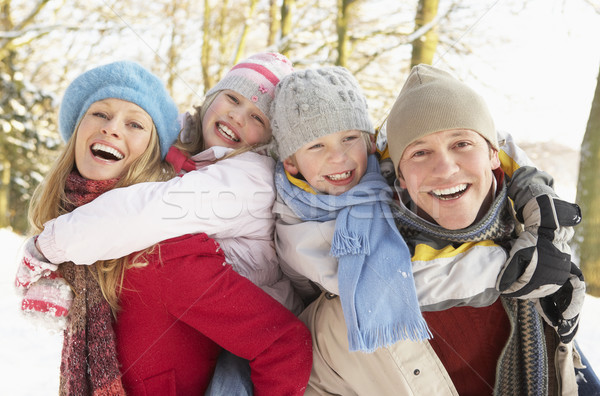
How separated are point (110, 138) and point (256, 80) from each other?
0.75 m

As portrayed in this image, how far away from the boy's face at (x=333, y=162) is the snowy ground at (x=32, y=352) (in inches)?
97.4

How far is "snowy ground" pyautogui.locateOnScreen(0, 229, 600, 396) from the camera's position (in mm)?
3400

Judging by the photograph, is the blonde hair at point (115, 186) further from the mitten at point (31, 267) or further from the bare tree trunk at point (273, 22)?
the bare tree trunk at point (273, 22)

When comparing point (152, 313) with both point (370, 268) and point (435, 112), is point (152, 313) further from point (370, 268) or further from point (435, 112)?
point (435, 112)

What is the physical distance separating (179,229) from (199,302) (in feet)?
0.90

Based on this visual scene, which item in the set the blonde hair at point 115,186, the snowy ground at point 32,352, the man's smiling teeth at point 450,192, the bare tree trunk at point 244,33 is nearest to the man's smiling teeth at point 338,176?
the man's smiling teeth at point 450,192

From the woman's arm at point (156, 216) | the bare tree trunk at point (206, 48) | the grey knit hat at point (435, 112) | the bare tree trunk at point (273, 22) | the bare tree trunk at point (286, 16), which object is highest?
the grey knit hat at point (435, 112)

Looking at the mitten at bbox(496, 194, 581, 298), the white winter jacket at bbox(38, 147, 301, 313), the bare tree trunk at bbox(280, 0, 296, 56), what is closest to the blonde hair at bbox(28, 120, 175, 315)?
the white winter jacket at bbox(38, 147, 301, 313)

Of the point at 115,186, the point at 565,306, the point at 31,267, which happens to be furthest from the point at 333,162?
the point at 31,267

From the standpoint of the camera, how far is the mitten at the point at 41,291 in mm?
1693

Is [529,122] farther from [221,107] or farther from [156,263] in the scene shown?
[156,263]

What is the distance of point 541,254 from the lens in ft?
5.26

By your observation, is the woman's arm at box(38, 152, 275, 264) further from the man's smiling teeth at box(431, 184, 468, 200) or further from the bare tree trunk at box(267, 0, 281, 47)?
the bare tree trunk at box(267, 0, 281, 47)

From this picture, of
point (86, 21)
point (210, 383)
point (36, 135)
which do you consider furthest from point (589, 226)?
point (86, 21)
